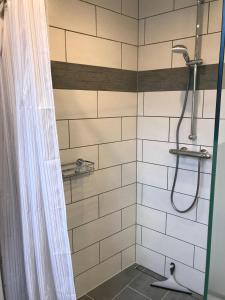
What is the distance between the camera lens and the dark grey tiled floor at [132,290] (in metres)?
1.84

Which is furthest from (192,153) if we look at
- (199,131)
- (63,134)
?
(63,134)

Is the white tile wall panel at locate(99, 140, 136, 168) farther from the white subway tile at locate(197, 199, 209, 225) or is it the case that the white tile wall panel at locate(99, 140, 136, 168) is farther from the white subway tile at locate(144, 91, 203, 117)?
the white subway tile at locate(197, 199, 209, 225)

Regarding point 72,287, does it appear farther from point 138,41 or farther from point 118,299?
point 138,41

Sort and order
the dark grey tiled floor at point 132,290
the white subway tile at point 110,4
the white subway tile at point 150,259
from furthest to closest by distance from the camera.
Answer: the white subway tile at point 150,259 → the dark grey tiled floor at point 132,290 → the white subway tile at point 110,4

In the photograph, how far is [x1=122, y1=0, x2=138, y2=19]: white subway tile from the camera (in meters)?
1.82

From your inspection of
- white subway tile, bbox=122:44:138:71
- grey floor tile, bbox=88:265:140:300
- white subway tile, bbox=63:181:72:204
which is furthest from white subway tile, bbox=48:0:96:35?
grey floor tile, bbox=88:265:140:300

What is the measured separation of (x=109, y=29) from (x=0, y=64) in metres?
0.88

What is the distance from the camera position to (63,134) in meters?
1.55

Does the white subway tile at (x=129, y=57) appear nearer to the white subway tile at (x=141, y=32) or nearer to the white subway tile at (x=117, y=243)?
the white subway tile at (x=141, y=32)

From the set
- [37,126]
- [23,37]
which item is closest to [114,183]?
[37,126]

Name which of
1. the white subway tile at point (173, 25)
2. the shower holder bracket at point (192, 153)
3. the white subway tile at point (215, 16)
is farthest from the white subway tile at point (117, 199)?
the white subway tile at point (215, 16)

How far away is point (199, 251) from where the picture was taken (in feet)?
5.92

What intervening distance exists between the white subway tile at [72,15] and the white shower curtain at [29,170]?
0.41 m

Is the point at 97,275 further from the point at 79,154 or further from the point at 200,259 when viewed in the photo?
the point at 79,154
